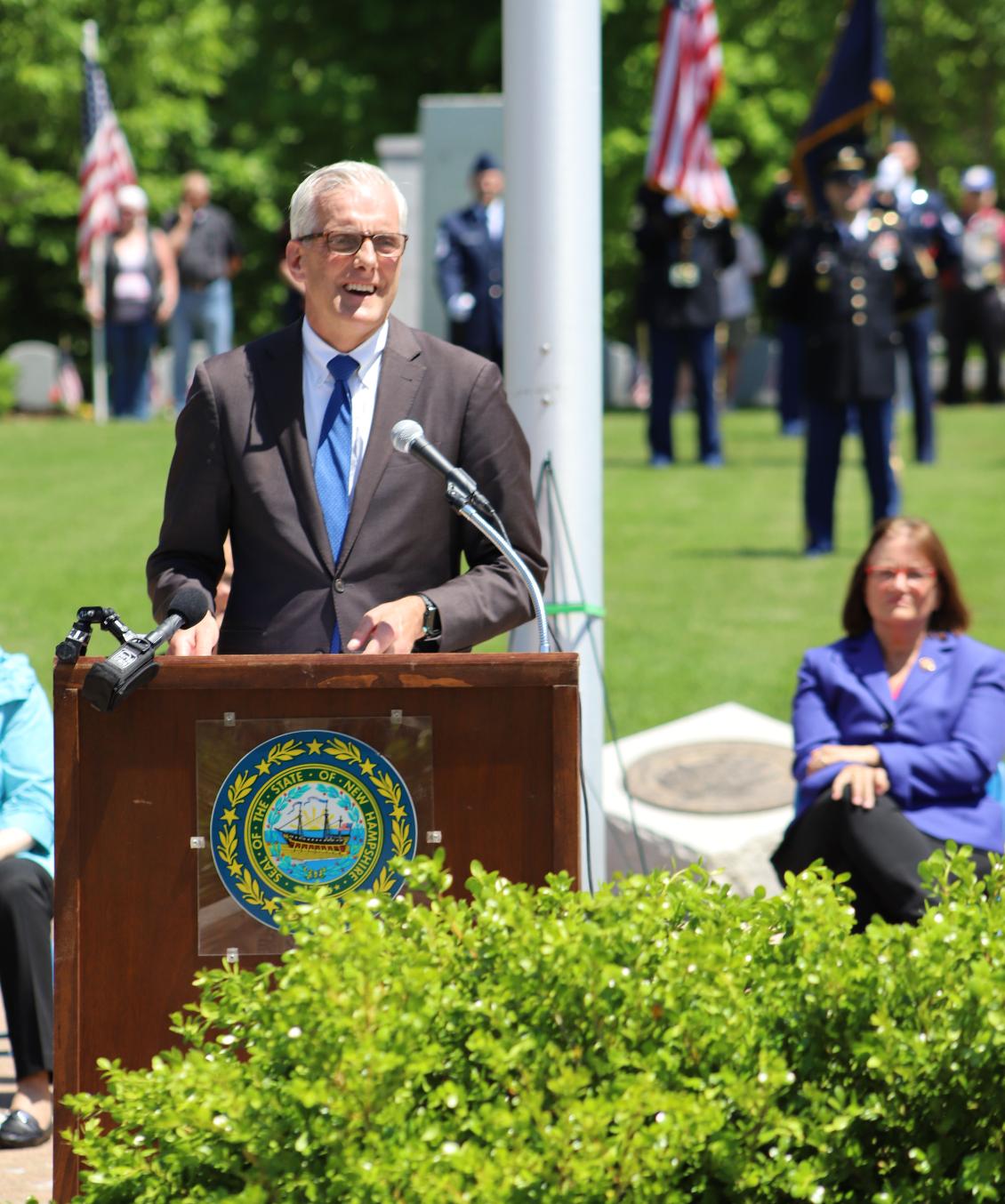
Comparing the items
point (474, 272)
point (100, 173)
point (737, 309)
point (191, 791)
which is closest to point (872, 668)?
point (191, 791)

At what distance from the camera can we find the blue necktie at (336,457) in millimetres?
4223

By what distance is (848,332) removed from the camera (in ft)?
42.0

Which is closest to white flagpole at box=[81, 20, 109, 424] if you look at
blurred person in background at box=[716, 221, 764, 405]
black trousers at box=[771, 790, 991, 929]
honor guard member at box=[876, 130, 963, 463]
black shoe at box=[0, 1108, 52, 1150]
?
blurred person in background at box=[716, 221, 764, 405]

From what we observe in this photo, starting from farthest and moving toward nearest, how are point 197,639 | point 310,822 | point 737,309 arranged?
point 737,309 < point 197,639 < point 310,822

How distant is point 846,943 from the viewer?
3096 millimetres

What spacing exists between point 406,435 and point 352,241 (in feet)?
1.55

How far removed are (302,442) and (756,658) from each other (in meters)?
6.49

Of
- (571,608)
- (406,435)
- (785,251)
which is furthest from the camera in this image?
(785,251)

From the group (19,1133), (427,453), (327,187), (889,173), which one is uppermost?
(889,173)

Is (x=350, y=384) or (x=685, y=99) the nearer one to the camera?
(x=350, y=384)

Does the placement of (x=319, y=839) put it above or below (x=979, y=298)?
below

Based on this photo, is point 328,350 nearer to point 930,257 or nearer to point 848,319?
point 848,319

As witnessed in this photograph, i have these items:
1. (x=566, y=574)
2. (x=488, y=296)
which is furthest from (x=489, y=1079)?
(x=488, y=296)

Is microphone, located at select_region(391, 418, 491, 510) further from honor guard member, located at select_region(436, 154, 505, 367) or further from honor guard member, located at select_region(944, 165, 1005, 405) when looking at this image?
honor guard member, located at select_region(944, 165, 1005, 405)
